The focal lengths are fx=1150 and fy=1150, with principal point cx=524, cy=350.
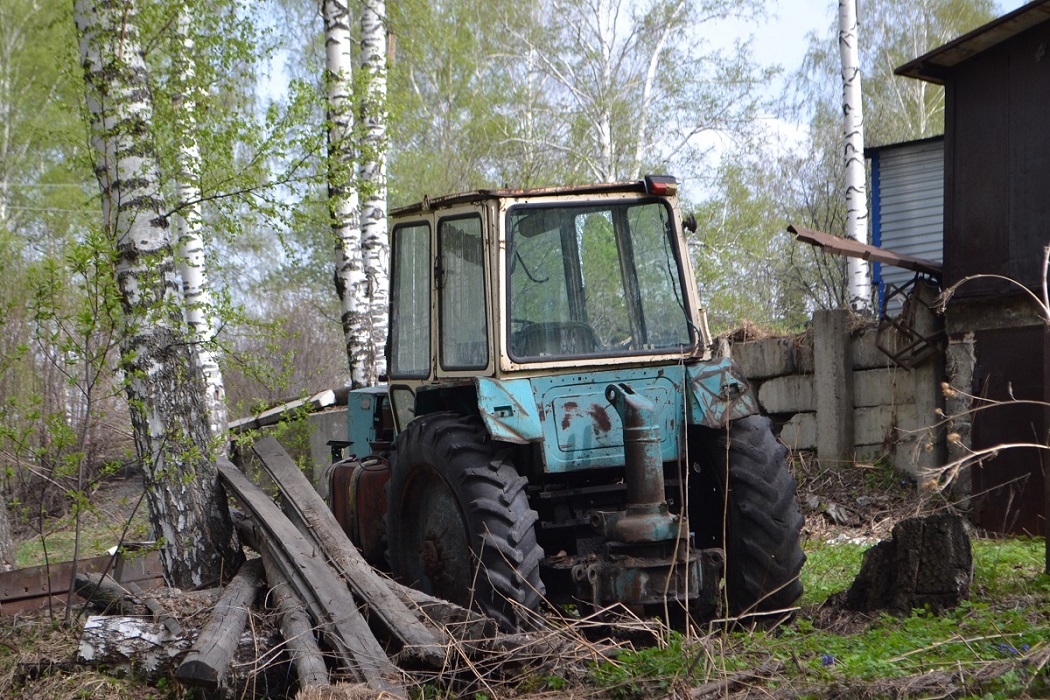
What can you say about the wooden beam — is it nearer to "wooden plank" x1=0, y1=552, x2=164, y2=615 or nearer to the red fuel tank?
"wooden plank" x1=0, y1=552, x2=164, y2=615

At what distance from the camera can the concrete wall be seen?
10422 millimetres

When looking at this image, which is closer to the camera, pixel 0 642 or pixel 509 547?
pixel 509 547

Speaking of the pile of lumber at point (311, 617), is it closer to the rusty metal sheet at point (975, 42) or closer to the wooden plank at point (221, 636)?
the wooden plank at point (221, 636)

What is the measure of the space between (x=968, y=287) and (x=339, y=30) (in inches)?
259

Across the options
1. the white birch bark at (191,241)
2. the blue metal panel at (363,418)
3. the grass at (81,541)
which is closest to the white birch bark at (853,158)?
the white birch bark at (191,241)

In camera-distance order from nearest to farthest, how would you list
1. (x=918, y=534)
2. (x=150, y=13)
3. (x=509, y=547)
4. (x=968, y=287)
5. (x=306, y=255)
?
1. (x=509, y=547)
2. (x=918, y=534)
3. (x=150, y=13)
4. (x=968, y=287)
5. (x=306, y=255)

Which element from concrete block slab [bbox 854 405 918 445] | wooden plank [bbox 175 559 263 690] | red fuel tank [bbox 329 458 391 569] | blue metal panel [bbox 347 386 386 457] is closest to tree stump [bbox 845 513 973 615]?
red fuel tank [bbox 329 458 391 569]

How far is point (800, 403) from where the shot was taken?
1157 cm

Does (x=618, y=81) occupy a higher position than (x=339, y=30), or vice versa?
(x=618, y=81)

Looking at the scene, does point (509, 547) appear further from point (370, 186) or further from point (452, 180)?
point (452, 180)

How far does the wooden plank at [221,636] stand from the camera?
4828 mm

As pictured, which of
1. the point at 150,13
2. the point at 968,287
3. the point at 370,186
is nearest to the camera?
the point at 150,13

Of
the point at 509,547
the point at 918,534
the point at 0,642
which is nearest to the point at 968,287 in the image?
the point at 918,534

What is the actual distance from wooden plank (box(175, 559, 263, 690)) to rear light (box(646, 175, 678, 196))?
295 cm
